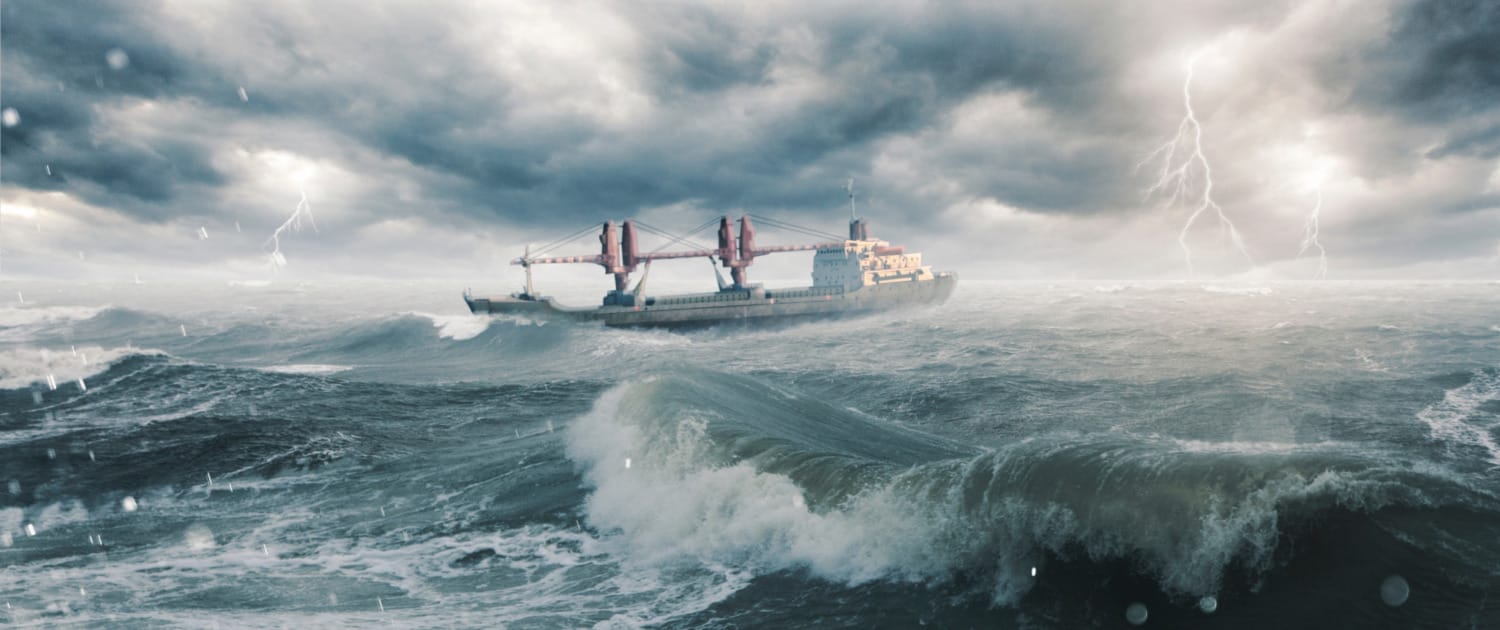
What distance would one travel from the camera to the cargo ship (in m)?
61.5

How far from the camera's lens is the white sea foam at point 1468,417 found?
49.3ft

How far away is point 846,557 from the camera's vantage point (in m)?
8.61

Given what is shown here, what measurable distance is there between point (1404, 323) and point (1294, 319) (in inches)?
323

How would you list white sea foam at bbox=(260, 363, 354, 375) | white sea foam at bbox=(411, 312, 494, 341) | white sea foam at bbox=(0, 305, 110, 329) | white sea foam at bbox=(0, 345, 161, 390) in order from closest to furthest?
white sea foam at bbox=(0, 345, 161, 390)
white sea foam at bbox=(260, 363, 354, 375)
white sea foam at bbox=(411, 312, 494, 341)
white sea foam at bbox=(0, 305, 110, 329)

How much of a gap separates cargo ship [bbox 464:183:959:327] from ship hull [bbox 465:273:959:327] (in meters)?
0.10

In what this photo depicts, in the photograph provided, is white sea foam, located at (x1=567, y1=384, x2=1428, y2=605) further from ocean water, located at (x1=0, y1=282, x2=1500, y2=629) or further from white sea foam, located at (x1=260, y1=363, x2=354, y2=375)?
white sea foam, located at (x1=260, y1=363, x2=354, y2=375)

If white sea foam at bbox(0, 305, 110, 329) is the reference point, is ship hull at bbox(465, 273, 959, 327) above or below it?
below

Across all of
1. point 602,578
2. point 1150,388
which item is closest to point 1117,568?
point 602,578

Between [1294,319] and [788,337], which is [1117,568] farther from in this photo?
[1294,319]

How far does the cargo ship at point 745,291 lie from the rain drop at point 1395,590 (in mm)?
56520

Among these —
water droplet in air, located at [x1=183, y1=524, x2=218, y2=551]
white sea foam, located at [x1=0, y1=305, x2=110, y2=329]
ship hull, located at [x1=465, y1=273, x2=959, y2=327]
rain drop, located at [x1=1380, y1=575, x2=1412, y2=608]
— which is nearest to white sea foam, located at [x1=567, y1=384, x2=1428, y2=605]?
rain drop, located at [x1=1380, y1=575, x2=1412, y2=608]

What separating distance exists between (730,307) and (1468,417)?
52.6 m

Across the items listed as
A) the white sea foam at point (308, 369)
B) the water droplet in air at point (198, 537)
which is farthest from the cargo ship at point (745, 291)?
the water droplet in air at point (198, 537)

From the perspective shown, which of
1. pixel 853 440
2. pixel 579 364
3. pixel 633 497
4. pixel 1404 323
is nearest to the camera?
pixel 633 497
